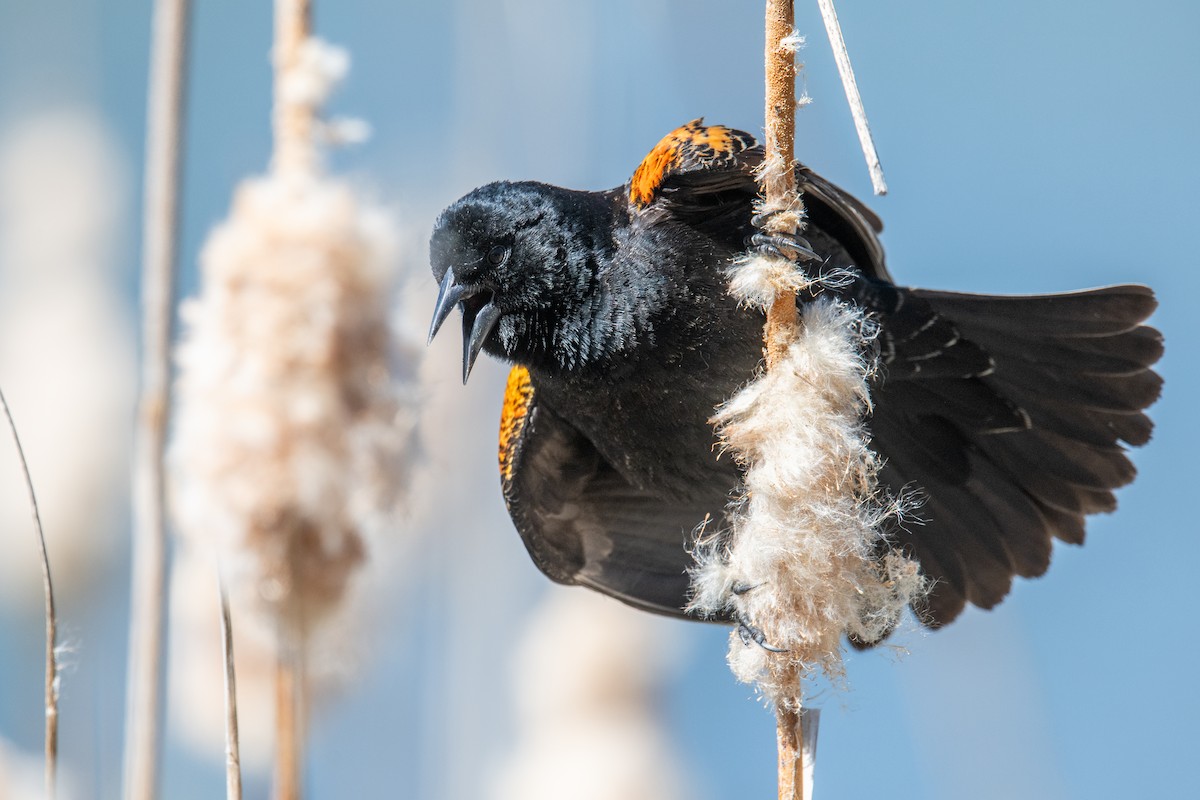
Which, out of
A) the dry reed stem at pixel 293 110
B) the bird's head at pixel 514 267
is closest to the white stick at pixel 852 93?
the dry reed stem at pixel 293 110

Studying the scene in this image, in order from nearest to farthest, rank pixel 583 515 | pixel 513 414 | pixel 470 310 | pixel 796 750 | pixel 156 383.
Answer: pixel 796 750 → pixel 156 383 → pixel 470 310 → pixel 513 414 → pixel 583 515

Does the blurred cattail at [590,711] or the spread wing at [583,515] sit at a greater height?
the spread wing at [583,515]

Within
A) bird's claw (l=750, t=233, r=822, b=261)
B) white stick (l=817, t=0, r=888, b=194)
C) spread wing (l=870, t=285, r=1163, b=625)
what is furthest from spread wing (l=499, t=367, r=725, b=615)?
white stick (l=817, t=0, r=888, b=194)

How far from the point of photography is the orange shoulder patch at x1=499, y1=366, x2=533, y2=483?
2.69 meters

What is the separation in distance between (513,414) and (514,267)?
57cm

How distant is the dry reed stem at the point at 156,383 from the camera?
1.51 m

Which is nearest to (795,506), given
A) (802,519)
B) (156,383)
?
(802,519)

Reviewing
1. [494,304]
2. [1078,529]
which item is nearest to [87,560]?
[494,304]

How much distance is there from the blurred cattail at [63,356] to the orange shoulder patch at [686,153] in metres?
1.01

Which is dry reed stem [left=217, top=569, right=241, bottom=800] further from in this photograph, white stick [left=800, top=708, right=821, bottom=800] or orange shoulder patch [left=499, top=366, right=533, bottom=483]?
orange shoulder patch [left=499, top=366, right=533, bottom=483]

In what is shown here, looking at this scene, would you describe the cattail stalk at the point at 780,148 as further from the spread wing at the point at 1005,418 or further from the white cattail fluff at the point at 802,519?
the spread wing at the point at 1005,418

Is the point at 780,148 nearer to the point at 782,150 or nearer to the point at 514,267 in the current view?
the point at 782,150

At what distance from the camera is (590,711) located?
237cm

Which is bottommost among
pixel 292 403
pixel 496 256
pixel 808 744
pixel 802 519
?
pixel 808 744
